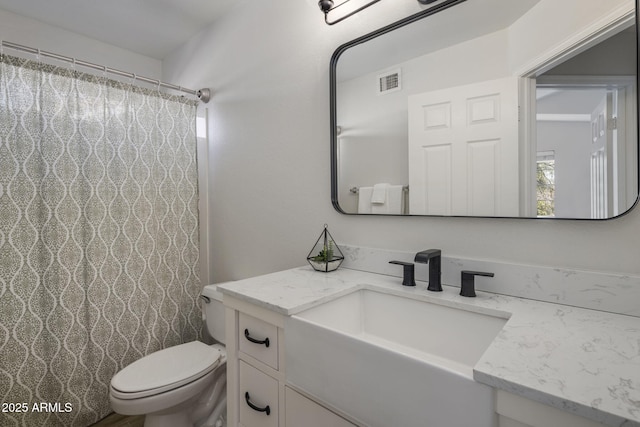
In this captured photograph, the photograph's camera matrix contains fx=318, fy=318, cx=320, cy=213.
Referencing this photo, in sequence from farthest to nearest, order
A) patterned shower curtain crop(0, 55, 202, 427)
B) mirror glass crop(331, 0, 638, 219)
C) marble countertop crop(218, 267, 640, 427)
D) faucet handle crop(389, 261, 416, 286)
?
patterned shower curtain crop(0, 55, 202, 427) → faucet handle crop(389, 261, 416, 286) → mirror glass crop(331, 0, 638, 219) → marble countertop crop(218, 267, 640, 427)

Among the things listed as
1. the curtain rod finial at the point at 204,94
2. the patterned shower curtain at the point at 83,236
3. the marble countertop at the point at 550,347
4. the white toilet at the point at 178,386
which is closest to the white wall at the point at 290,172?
the curtain rod finial at the point at 204,94

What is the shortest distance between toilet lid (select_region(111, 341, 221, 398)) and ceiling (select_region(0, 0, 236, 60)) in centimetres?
205

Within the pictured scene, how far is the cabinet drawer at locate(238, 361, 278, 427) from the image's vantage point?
0.98 meters

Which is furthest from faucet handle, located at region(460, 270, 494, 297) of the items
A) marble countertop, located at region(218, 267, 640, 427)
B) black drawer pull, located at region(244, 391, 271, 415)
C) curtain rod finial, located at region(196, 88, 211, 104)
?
curtain rod finial, located at region(196, 88, 211, 104)

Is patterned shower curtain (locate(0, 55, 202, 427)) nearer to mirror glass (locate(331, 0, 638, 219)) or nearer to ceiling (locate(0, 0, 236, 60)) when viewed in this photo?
ceiling (locate(0, 0, 236, 60))

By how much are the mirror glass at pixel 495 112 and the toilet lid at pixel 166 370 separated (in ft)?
3.44

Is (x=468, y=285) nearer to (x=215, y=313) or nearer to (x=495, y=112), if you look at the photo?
(x=495, y=112)

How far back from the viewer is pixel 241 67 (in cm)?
198

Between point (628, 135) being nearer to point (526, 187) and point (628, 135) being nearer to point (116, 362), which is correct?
point (526, 187)

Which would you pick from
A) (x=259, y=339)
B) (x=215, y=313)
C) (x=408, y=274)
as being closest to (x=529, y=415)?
(x=408, y=274)

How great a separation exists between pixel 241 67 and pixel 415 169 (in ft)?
4.48

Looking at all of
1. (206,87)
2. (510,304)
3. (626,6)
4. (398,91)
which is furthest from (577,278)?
(206,87)

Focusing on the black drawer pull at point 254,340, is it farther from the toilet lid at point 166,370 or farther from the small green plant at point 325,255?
the toilet lid at point 166,370

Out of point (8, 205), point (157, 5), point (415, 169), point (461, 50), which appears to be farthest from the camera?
point (157, 5)
